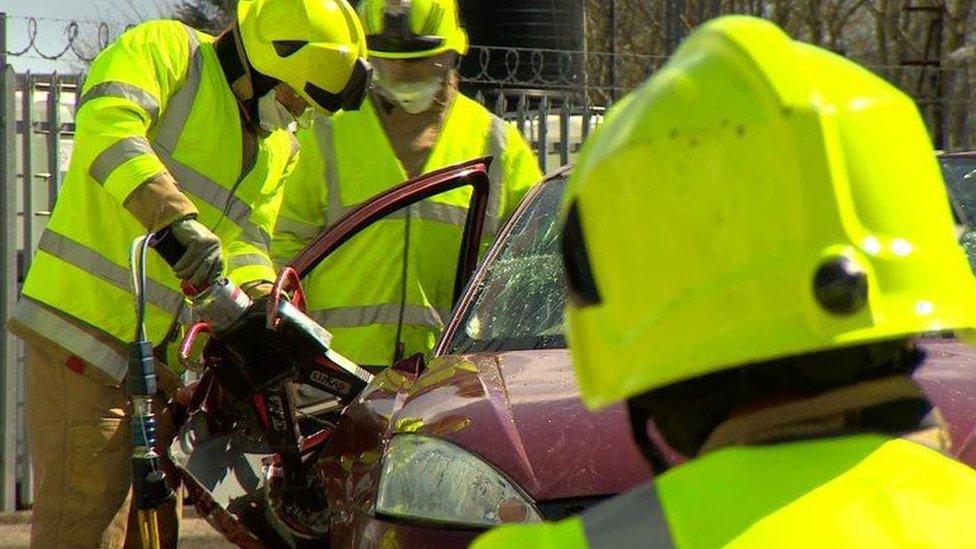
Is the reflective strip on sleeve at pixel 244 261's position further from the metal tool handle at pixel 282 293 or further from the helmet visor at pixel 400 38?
the helmet visor at pixel 400 38

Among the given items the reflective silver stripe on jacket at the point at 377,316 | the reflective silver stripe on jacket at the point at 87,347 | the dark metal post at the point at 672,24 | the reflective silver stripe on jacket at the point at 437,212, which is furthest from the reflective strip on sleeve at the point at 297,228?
the dark metal post at the point at 672,24

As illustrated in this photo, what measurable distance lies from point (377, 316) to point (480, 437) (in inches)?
75.5

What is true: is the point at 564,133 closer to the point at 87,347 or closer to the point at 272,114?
the point at 272,114

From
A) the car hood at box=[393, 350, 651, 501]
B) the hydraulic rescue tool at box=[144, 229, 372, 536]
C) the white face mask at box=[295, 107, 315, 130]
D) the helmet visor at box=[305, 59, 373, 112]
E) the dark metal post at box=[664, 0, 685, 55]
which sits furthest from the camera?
the dark metal post at box=[664, 0, 685, 55]

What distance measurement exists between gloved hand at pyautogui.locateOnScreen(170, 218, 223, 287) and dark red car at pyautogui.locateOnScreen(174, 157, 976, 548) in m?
0.43

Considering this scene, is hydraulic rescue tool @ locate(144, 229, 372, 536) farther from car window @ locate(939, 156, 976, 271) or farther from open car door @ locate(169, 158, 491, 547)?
car window @ locate(939, 156, 976, 271)

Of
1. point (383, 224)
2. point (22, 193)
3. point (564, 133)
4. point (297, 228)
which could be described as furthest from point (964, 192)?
point (22, 193)

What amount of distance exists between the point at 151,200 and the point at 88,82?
41 cm

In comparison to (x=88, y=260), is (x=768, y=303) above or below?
above

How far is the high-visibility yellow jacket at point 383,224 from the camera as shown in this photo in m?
5.46

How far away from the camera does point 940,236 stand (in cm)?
161

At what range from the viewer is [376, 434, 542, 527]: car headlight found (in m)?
3.54

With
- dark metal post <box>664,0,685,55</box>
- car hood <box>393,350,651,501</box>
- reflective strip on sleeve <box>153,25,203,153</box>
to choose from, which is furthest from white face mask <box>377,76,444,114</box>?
dark metal post <box>664,0,685,55</box>

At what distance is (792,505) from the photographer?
4.70ft
